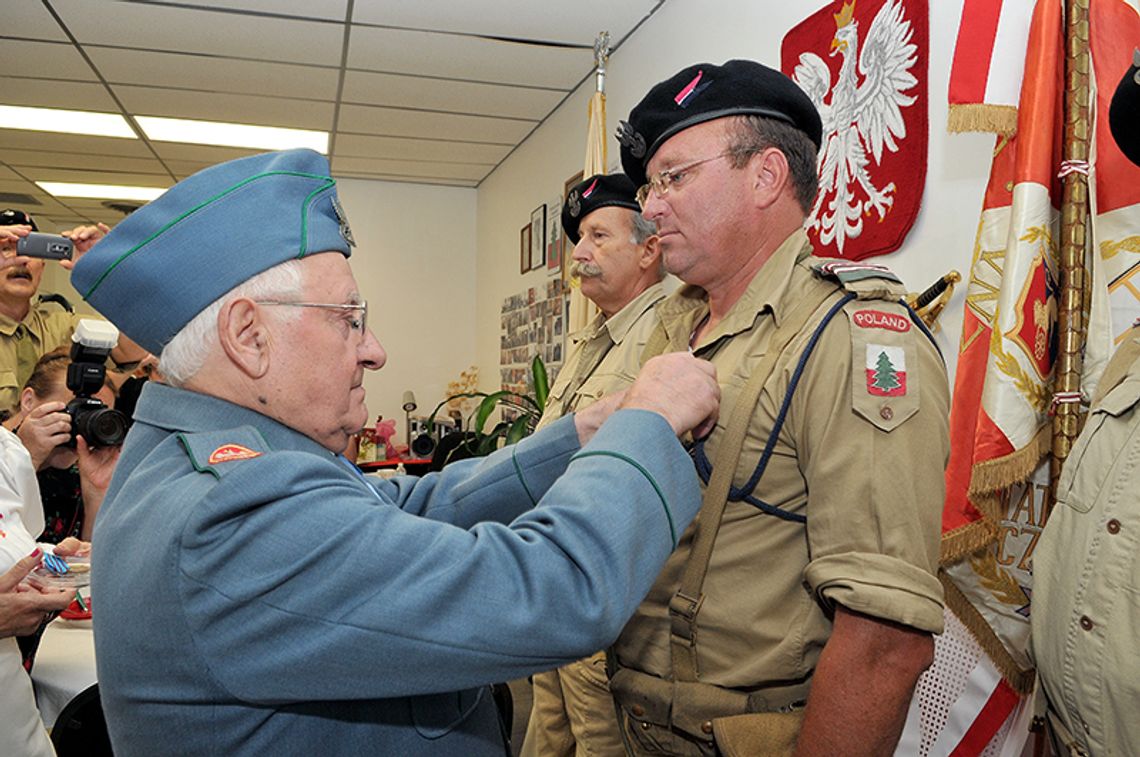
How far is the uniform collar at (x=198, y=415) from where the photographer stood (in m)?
0.88

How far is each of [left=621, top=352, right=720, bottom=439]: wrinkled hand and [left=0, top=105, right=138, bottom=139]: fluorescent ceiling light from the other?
5.60 metres

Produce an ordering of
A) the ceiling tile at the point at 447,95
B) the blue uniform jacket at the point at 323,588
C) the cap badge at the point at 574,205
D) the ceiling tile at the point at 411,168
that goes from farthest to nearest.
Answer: the ceiling tile at the point at 411,168
the ceiling tile at the point at 447,95
the cap badge at the point at 574,205
the blue uniform jacket at the point at 323,588

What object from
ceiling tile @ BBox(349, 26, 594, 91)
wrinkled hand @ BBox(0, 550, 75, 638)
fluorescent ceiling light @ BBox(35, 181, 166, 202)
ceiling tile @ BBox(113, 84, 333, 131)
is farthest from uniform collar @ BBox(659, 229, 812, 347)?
fluorescent ceiling light @ BBox(35, 181, 166, 202)

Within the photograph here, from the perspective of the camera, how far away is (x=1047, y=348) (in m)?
1.65

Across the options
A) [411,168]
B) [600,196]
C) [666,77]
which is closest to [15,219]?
[600,196]

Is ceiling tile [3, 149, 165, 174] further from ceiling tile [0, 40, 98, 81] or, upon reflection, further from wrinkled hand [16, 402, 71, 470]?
wrinkled hand [16, 402, 71, 470]

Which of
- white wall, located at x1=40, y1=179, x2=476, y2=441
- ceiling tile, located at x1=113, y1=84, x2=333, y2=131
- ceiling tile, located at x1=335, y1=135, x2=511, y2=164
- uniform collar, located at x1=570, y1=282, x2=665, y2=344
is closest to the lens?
uniform collar, located at x1=570, y1=282, x2=665, y2=344

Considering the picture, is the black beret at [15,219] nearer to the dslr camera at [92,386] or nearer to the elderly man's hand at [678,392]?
the dslr camera at [92,386]

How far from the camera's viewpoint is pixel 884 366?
1.20m

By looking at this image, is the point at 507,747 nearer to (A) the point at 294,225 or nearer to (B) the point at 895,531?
(B) the point at 895,531

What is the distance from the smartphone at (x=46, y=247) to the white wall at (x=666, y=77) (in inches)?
80.3

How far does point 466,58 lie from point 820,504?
3.84m

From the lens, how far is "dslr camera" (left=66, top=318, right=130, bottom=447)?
2.41 metres

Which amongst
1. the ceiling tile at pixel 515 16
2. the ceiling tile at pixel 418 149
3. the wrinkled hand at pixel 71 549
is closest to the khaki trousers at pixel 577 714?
the wrinkled hand at pixel 71 549
